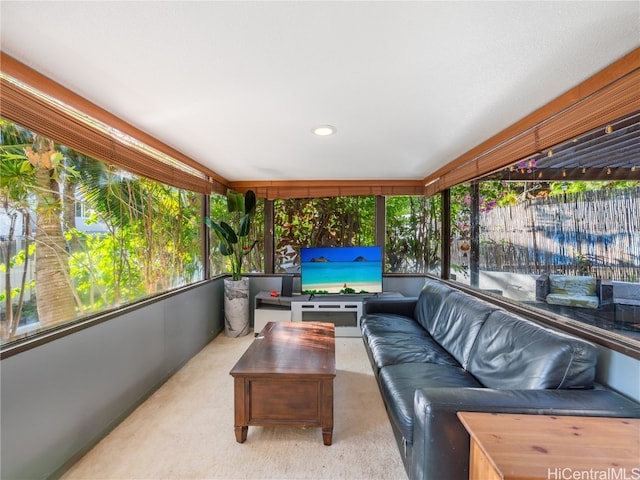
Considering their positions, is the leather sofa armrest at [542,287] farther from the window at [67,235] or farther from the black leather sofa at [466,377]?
the window at [67,235]

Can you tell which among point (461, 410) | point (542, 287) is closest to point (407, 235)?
point (542, 287)

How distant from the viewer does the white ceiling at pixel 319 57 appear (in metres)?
1.04

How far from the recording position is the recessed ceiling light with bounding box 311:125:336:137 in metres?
2.13

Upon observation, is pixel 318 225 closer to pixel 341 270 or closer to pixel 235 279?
pixel 341 270

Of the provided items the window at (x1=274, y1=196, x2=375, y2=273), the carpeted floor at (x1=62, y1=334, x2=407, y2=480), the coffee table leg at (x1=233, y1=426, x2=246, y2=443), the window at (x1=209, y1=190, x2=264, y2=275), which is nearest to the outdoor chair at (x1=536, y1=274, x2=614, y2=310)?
the carpeted floor at (x1=62, y1=334, x2=407, y2=480)

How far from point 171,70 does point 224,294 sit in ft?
9.51

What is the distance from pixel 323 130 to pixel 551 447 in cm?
212

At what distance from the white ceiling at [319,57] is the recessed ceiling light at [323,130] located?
0.23 ft

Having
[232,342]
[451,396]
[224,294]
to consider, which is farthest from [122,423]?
[451,396]

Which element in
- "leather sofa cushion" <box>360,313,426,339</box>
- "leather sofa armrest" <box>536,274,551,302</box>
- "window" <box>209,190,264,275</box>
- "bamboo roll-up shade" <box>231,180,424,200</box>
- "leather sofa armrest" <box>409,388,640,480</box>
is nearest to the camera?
"leather sofa armrest" <box>409,388,640,480</box>

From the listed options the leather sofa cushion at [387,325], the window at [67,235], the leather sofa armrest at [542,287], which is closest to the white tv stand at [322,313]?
the leather sofa cushion at [387,325]

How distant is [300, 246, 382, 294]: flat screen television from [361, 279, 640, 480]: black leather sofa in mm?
1163

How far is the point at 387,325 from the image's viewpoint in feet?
9.12

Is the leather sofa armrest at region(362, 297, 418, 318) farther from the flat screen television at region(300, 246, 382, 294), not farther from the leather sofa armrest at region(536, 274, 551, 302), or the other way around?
the leather sofa armrest at region(536, 274, 551, 302)
